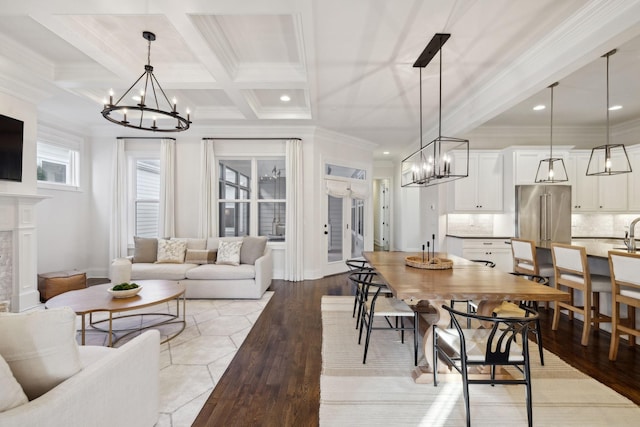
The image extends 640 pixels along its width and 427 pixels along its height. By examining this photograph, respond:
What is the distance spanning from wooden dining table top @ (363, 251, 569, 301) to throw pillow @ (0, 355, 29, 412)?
184cm

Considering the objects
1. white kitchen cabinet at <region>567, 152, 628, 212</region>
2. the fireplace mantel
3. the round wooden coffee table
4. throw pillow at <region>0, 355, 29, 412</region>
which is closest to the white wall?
the fireplace mantel

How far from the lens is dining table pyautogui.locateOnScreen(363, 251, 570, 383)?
1977mm

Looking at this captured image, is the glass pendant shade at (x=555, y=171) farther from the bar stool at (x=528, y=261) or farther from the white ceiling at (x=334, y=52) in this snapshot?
the bar stool at (x=528, y=261)

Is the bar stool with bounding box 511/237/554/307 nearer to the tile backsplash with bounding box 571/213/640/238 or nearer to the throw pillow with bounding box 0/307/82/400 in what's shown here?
the tile backsplash with bounding box 571/213/640/238

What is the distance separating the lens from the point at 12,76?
138 inches

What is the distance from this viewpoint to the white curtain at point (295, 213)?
5.66m

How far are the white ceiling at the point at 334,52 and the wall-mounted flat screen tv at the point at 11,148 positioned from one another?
0.43 metres

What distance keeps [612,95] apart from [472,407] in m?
4.87

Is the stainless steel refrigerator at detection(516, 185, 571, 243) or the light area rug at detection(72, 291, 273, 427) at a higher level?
the stainless steel refrigerator at detection(516, 185, 571, 243)

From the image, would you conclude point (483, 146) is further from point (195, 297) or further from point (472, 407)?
point (195, 297)

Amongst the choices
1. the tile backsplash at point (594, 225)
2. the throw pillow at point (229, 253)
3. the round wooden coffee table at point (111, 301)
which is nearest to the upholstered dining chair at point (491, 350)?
the round wooden coffee table at point (111, 301)

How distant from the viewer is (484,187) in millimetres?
5504

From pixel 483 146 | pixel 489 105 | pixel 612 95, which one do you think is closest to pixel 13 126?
pixel 489 105

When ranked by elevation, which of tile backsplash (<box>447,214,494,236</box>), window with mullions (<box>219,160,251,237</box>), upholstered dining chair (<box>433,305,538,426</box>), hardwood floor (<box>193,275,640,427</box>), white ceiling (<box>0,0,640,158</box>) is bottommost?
hardwood floor (<box>193,275,640,427</box>)
